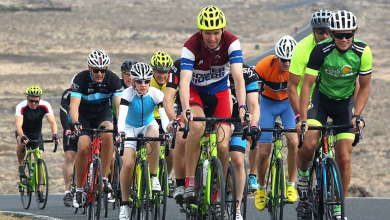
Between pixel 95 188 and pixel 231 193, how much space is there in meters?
3.20

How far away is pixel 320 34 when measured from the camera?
1048 cm

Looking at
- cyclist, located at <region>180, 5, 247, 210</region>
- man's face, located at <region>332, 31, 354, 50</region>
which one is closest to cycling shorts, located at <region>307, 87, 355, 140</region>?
man's face, located at <region>332, 31, 354, 50</region>

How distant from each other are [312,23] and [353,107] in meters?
1.49

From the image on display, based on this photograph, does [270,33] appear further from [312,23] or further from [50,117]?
[312,23]

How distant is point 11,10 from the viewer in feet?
242

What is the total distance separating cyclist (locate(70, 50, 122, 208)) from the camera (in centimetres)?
1216

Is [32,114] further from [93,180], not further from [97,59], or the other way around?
[93,180]

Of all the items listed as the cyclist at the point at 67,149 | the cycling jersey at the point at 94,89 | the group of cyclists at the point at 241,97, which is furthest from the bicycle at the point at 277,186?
the cyclist at the point at 67,149

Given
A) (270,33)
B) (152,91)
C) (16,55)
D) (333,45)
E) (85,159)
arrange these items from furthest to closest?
(270,33) → (16,55) → (85,159) → (152,91) → (333,45)

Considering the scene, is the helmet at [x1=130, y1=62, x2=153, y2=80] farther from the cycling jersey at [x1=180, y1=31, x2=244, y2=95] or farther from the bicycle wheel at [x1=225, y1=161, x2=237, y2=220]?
the bicycle wheel at [x1=225, y1=161, x2=237, y2=220]

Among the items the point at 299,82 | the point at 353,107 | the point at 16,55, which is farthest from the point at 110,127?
the point at 16,55

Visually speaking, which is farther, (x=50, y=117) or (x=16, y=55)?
(x=16, y=55)

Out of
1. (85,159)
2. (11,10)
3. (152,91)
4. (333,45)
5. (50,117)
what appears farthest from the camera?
(11,10)

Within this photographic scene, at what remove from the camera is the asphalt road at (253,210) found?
1257 cm
